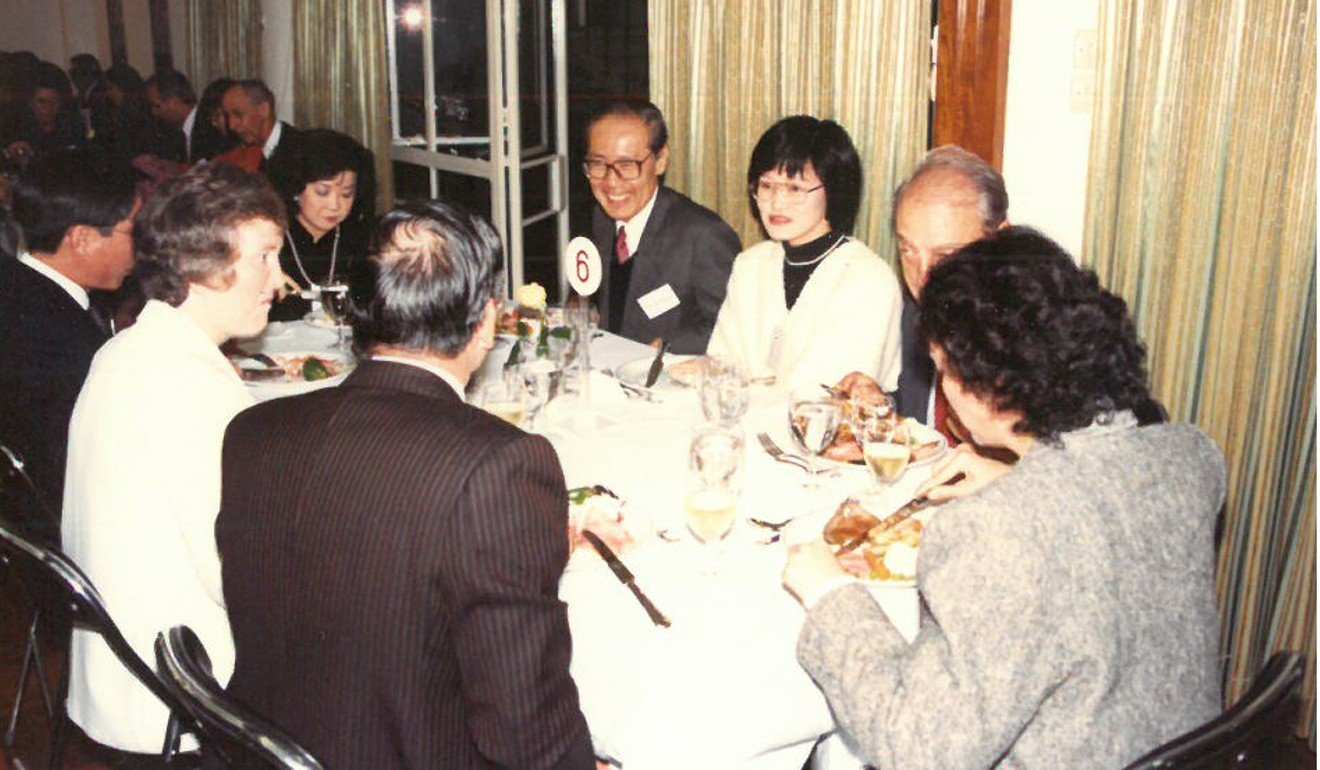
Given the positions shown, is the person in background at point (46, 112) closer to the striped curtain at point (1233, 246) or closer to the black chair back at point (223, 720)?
the striped curtain at point (1233, 246)

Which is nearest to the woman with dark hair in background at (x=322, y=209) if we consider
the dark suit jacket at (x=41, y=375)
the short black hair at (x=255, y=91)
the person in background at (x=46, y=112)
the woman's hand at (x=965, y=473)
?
the dark suit jacket at (x=41, y=375)

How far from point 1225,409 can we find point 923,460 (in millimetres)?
1110

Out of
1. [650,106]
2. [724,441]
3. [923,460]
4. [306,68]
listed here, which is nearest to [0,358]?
[724,441]

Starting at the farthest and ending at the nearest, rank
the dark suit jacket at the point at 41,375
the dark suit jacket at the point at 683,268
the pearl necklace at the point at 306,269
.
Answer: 1. the pearl necklace at the point at 306,269
2. the dark suit jacket at the point at 683,268
3. the dark suit jacket at the point at 41,375

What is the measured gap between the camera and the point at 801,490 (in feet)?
7.07

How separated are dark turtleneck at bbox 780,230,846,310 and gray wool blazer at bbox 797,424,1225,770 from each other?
1806mm

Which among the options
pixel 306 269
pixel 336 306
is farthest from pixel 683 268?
pixel 306 269

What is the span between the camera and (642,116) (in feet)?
12.3

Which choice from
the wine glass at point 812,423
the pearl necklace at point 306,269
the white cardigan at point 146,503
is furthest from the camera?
the pearl necklace at point 306,269

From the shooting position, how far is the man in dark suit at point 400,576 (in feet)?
4.49

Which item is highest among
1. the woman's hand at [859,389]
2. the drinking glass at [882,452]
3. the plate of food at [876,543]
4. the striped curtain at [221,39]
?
the striped curtain at [221,39]

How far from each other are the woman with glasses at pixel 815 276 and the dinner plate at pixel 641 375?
27 cm

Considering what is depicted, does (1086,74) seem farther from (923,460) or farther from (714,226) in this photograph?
(923,460)

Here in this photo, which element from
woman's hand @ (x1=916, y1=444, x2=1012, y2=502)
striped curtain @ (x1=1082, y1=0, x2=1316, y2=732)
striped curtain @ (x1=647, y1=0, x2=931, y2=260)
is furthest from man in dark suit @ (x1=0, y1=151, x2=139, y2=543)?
striped curtain @ (x1=1082, y1=0, x2=1316, y2=732)
